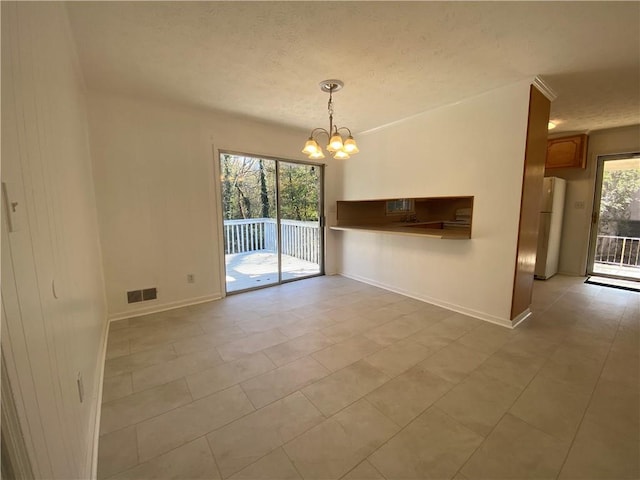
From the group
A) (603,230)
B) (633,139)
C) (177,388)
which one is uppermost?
(633,139)

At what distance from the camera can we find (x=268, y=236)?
16.2ft

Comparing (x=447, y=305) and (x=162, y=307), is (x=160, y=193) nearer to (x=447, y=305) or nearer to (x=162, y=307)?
(x=162, y=307)

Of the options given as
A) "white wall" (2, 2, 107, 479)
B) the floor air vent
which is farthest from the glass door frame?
"white wall" (2, 2, 107, 479)

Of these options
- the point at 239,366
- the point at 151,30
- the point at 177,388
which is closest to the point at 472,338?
the point at 239,366

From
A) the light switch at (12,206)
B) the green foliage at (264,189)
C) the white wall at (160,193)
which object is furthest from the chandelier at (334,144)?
the light switch at (12,206)

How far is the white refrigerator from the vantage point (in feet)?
14.7

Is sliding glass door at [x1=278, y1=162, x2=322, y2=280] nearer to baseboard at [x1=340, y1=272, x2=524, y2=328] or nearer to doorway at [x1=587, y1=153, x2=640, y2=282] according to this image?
baseboard at [x1=340, y1=272, x2=524, y2=328]

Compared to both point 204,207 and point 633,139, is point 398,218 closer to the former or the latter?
point 204,207

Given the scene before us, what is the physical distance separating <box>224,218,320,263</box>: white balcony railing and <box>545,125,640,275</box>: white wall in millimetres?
4575

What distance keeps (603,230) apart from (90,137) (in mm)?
7586

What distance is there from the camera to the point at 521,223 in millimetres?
2674

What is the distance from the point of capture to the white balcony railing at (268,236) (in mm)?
4770

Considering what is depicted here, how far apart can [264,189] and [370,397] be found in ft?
10.4

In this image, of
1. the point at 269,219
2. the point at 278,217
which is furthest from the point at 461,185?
the point at 269,219
